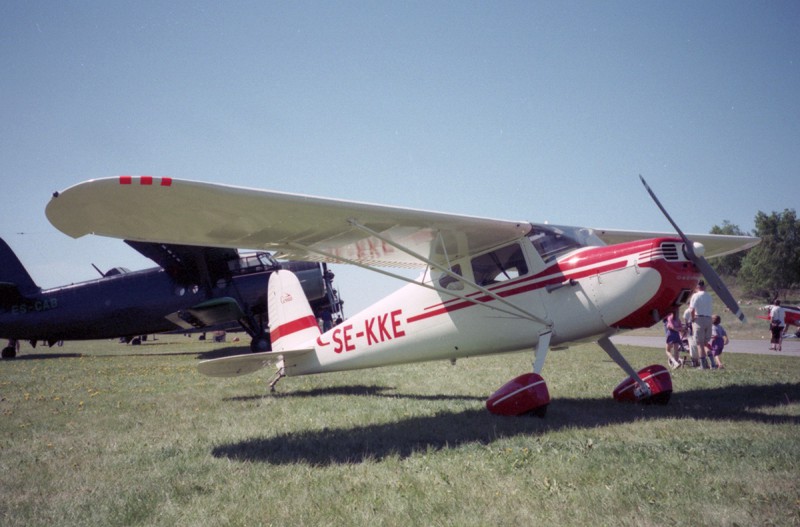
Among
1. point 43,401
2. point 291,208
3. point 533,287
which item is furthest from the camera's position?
point 43,401

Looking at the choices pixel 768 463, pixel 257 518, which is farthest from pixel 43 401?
pixel 768 463

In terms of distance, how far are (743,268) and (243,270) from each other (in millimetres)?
61873

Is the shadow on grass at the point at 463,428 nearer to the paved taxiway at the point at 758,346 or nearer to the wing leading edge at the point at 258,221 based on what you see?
the wing leading edge at the point at 258,221

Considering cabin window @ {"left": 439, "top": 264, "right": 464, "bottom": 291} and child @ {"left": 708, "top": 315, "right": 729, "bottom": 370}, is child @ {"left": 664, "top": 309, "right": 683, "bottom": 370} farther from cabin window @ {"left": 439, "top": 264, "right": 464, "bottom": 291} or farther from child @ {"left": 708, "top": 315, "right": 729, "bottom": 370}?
cabin window @ {"left": 439, "top": 264, "right": 464, "bottom": 291}

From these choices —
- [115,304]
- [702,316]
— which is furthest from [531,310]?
[115,304]

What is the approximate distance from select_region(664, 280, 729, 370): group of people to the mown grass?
2136mm

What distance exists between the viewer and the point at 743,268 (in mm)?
58031

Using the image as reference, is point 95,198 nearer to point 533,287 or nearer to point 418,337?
point 418,337

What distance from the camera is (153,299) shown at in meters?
17.8

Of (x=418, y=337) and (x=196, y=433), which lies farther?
(x=418, y=337)

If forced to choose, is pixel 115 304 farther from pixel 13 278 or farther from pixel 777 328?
pixel 777 328

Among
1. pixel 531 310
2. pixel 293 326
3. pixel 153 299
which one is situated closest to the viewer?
pixel 531 310

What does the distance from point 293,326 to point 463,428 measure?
178 inches

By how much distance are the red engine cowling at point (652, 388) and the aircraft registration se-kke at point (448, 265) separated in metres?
0.02
